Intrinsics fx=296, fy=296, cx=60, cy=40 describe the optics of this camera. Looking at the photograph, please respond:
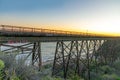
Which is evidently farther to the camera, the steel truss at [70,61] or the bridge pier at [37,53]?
the steel truss at [70,61]

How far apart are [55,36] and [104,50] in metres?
22.9

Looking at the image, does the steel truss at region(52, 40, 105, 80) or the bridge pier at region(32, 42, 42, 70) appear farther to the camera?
the steel truss at region(52, 40, 105, 80)

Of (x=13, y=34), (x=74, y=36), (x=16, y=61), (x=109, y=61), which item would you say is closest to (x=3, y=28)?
(x=13, y=34)

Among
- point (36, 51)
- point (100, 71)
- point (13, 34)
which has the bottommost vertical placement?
point (100, 71)

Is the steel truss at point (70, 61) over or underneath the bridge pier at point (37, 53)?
underneath

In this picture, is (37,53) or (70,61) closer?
(37,53)

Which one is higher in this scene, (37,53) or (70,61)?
(37,53)

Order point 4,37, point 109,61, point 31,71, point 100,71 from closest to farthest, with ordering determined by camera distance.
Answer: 1. point 31,71
2. point 4,37
3. point 100,71
4. point 109,61

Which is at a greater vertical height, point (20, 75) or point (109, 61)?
point (20, 75)

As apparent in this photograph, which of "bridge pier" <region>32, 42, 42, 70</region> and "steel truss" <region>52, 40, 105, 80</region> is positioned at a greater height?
"bridge pier" <region>32, 42, 42, 70</region>

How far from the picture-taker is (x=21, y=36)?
52.8ft

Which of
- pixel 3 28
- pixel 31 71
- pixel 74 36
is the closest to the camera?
pixel 31 71

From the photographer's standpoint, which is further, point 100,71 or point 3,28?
point 100,71

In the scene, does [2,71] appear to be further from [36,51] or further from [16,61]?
[36,51]
